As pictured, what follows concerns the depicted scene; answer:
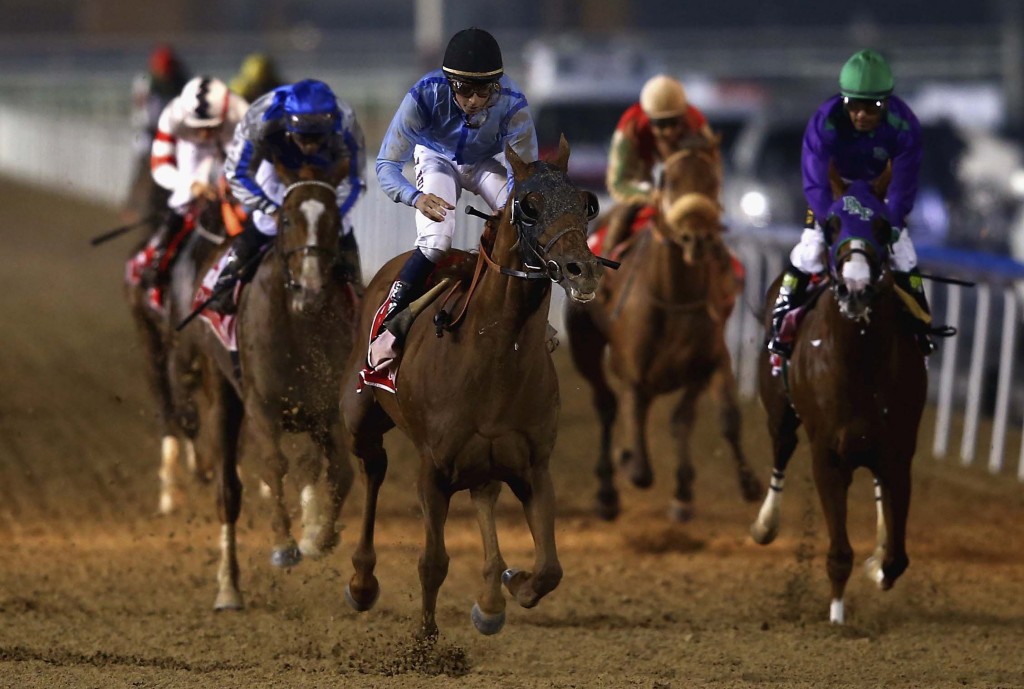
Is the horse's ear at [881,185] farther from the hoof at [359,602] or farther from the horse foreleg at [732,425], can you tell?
the horse foreleg at [732,425]

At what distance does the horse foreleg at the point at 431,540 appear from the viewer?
236 inches

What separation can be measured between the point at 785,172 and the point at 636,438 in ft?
33.9

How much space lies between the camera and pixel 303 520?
763cm

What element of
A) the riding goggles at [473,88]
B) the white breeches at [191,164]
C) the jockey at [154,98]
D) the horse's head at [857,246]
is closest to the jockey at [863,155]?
the horse's head at [857,246]

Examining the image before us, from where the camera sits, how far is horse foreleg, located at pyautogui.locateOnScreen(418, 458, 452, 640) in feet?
19.6

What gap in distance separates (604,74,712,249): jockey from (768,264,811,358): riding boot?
2.20 metres

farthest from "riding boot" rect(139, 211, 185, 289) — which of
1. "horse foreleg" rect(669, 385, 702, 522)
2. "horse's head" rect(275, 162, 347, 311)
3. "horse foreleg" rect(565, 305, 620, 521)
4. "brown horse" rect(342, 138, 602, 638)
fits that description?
"brown horse" rect(342, 138, 602, 638)

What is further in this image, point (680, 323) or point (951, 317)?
point (951, 317)

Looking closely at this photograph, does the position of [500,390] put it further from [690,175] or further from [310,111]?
[690,175]

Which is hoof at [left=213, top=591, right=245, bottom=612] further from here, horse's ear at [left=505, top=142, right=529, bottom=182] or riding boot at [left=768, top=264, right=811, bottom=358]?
horse's ear at [left=505, top=142, right=529, bottom=182]

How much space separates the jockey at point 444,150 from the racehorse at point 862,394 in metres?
1.35

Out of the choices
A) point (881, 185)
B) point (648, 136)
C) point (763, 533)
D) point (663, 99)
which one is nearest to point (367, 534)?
point (763, 533)

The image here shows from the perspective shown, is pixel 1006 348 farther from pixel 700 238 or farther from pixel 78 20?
pixel 78 20

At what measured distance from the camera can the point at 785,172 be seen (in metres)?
18.9
